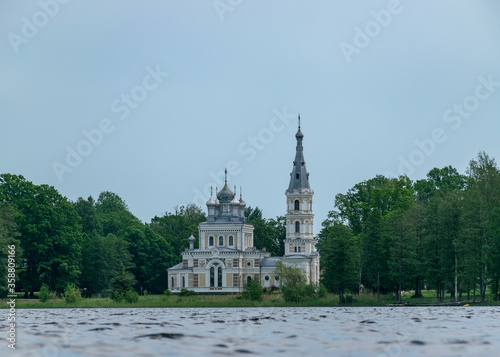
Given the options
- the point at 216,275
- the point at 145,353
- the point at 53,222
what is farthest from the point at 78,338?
the point at 216,275

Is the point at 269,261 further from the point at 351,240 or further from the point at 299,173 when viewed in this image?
the point at 351,240

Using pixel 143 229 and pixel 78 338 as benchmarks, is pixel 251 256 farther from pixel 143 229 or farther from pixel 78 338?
pixel 78 338

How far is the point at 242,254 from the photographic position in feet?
339

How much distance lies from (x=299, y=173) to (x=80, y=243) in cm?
3093

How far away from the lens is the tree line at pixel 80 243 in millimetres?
78438

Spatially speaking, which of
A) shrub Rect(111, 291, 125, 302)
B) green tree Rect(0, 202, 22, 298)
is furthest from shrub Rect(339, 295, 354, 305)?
green tree Rect(0, 202, 22, 298)

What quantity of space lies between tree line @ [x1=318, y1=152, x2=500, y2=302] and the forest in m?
0.08

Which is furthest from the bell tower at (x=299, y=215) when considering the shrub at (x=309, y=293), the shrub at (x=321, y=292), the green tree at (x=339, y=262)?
the shrub at (x=309, y=293)

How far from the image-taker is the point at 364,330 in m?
30.2

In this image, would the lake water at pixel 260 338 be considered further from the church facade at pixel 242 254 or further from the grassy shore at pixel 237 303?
the church facade at pixel 242 254

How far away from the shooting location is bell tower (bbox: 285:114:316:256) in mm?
102875

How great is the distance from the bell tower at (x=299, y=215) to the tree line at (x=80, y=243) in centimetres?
1497

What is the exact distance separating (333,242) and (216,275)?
128 ft

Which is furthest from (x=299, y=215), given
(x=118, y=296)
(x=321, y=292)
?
(x=118, y=296)
